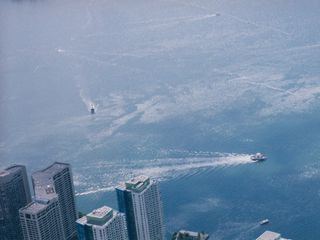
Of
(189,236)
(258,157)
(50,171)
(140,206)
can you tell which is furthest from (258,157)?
(50,171)

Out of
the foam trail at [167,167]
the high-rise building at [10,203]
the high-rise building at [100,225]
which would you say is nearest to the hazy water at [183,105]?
the foam trail at [167,167]

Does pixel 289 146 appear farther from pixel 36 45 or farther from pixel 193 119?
pixel 36 45

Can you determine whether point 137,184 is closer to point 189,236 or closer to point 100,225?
point 100,225

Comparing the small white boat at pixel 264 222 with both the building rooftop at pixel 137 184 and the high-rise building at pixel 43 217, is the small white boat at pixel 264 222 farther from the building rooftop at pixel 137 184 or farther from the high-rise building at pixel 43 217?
the high-rise building at pixel 43 217

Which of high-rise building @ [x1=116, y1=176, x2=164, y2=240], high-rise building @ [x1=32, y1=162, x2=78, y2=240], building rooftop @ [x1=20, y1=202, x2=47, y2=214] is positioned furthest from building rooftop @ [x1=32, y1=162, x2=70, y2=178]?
high-rise building @ [x1=116, y1=176, x2=164, y2=240]

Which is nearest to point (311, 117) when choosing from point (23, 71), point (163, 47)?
point (163, 47)
